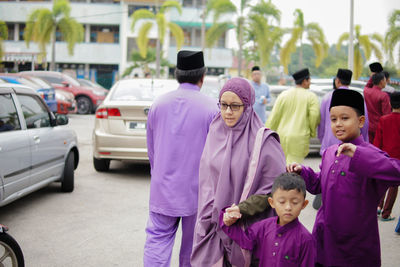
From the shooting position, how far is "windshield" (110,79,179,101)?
8336 mm

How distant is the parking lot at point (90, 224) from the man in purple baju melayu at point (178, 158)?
1033 mm

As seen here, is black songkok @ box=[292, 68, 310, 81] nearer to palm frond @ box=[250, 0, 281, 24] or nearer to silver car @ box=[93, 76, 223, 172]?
silver car @ box=[93, 76, 223, 172]

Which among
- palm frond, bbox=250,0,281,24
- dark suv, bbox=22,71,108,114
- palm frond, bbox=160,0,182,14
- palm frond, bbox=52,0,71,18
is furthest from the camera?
palm frond, bbox=52,0,71,18

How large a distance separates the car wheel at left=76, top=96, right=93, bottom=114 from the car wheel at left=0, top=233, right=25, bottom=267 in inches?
726

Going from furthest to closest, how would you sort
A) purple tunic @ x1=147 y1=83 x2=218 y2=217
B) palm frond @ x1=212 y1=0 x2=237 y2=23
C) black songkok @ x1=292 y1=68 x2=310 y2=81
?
palm frond @ x1=212 y1=0 x2=237 y2=23, black songkok @ x1=292 y1=68 x2=310 y2=81, purple tunic @ x1=147 y1=83 x2=218 y2=217

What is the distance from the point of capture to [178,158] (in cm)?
350

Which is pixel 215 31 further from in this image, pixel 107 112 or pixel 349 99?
pixel 349 99

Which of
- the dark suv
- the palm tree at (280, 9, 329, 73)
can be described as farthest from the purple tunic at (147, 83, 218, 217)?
the palm tree at (280, 9, 329, 73)

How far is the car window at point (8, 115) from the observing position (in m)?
5.41

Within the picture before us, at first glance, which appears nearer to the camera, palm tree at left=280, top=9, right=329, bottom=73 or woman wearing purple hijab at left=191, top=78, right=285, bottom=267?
woman wearing purple hijab at left=191, top=78, right=285, bottom=267

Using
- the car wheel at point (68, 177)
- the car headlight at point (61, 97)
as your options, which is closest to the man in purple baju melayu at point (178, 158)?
the car wheel at point (68, 177)

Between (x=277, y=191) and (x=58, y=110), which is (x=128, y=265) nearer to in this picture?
(x=277, y=191)

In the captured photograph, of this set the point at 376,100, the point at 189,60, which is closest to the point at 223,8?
the point at 376,100

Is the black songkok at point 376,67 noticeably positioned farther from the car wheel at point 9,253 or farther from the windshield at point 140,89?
the car wheel at point 9,253
